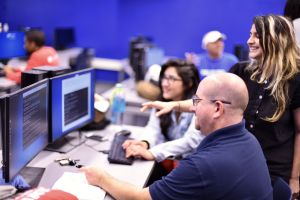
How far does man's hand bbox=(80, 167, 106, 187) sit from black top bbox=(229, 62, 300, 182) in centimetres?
84

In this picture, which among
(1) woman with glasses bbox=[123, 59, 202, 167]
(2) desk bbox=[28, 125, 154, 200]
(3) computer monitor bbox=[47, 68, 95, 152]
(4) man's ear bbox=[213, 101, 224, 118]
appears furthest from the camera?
(1) woman with glasses bbox=[123, 59, 202, 167]

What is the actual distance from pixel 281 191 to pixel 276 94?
0.54m

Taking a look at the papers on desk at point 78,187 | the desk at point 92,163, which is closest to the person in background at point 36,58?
the desk at point 92,163

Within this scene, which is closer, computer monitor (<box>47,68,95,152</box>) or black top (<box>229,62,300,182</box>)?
black top (<box>229,62,300,182</box>)

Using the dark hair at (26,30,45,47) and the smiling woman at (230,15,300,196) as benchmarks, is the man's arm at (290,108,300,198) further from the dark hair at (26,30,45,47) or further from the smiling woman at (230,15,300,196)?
the dark hair at (26,30,45,47)

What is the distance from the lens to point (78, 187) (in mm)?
1636

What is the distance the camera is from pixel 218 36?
14.3ft

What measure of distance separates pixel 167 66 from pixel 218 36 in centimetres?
198

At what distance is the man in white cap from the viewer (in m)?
4.41

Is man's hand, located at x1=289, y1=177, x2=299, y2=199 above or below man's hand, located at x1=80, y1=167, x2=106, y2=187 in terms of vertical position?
below

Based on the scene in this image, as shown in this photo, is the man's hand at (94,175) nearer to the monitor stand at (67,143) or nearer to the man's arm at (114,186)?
the man's arm at (114,186)

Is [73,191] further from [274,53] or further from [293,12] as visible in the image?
[293,12]

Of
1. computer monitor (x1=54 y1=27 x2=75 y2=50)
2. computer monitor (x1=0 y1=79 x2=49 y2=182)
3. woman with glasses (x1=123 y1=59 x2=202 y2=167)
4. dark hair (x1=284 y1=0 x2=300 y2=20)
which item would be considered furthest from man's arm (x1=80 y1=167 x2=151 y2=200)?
computer monitor (x1=54 y1=27 x2=75 y2=50)

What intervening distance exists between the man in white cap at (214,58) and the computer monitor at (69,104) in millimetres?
2223
